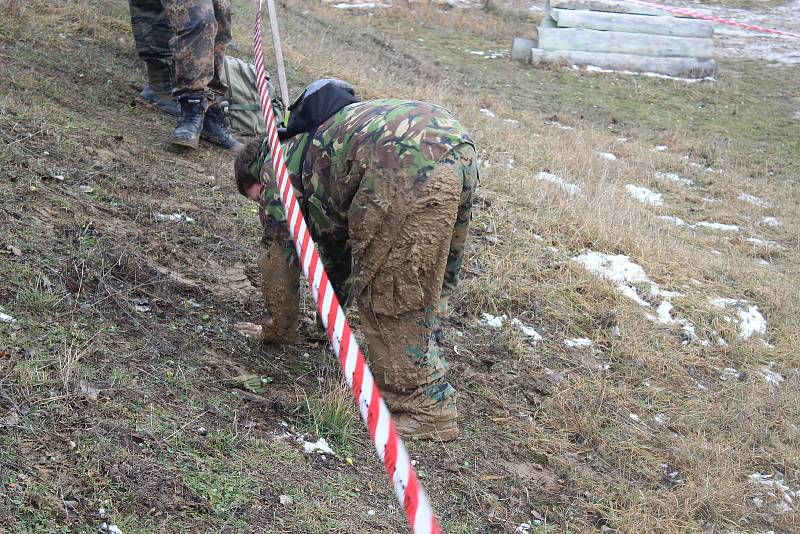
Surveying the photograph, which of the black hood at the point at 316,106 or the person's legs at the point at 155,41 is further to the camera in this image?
the person's legs at the point at 155,41

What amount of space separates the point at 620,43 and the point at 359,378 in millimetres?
14167

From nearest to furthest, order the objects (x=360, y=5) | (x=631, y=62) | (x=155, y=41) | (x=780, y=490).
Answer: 1. (x=780, y=490)
2. (x=155, y=41)
3. (x=631, y=62)
4. (x=360, y=5)

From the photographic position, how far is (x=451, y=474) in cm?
334

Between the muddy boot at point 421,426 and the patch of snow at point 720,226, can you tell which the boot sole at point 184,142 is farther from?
the patch of snow at point 720,226

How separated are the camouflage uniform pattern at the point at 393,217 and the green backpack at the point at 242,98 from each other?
3.09m

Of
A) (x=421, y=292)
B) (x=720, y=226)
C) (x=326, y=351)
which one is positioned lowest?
(x=720, y=226)

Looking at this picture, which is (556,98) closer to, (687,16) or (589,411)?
(687,16)

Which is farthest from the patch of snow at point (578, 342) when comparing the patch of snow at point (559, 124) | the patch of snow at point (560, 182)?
the patch of snow at point (559, 124)

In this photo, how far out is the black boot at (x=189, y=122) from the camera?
221 inches

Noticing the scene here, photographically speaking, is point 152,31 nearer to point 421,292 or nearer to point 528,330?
point 528,330

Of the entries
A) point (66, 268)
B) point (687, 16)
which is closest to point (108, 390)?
point (66, 268)

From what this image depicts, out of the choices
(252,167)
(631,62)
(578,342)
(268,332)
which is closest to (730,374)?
(578,342)

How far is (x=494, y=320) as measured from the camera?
15.7ft

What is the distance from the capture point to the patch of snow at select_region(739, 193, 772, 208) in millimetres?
8192
